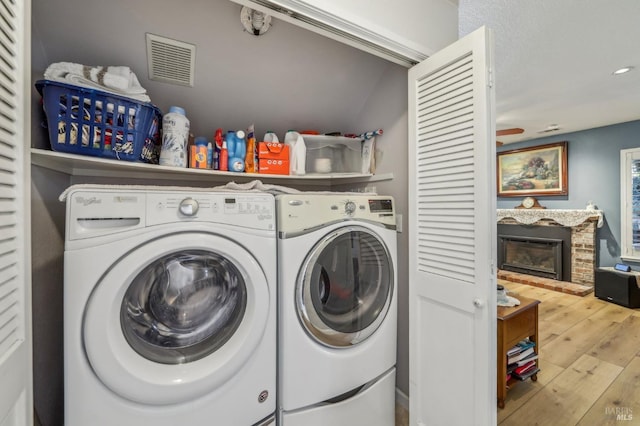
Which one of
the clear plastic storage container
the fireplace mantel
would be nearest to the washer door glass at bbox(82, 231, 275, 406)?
the clear plastic storage container

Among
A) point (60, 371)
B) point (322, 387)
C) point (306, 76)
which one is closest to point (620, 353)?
point (322, 387)

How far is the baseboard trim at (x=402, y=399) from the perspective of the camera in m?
1.51

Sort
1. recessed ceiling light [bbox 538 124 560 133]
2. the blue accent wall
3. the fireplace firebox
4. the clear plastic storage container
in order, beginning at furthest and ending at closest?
the fireplace firebox, recessed ceiling light [bbox 538 124 560 133], the blue accent wall, the clear plastic storage container

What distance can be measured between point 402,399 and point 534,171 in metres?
4.66

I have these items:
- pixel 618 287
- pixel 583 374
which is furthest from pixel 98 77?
pixel 618 287

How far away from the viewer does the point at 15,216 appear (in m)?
0.63

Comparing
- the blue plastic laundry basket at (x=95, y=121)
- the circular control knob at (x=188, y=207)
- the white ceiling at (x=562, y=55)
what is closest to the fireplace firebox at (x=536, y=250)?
the white ceiling at (x=562, y=55)

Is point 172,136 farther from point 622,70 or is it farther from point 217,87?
point 622,70

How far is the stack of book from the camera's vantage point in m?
1.73

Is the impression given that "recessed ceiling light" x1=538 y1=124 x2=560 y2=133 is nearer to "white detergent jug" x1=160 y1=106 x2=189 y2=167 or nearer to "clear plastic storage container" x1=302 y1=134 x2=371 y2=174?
"clear plastic storage container" x1=302 y1=134 x2=371 y2=174

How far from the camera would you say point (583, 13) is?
1586 mm

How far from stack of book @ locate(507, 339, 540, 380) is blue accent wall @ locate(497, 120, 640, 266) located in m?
3.25

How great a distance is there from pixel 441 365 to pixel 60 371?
1705mm

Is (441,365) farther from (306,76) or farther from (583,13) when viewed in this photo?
(583,13)
